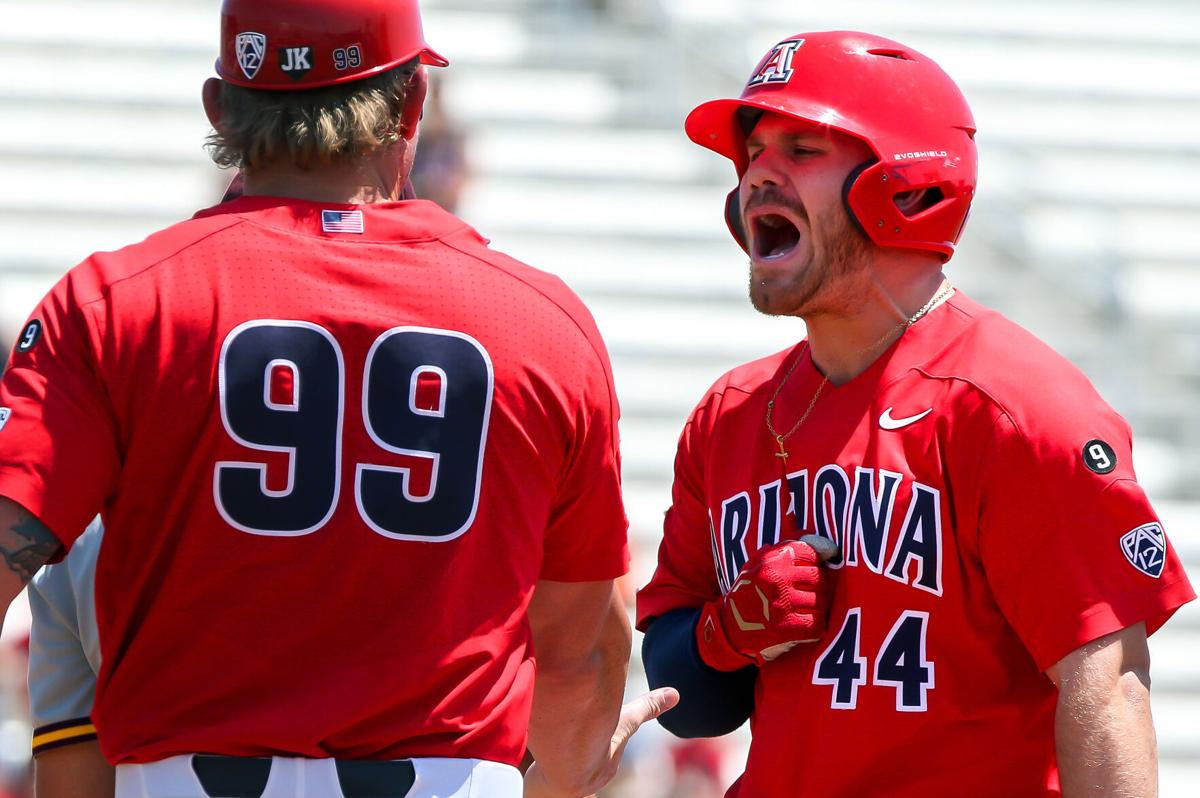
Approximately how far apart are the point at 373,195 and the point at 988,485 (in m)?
1.08

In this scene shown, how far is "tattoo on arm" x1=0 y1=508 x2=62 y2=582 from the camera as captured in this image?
7.60 ft

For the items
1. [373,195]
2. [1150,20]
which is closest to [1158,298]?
[1150,20]

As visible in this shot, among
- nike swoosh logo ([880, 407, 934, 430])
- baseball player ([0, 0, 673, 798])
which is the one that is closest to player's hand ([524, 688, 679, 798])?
baseball player ([0, 0, 673, 798])

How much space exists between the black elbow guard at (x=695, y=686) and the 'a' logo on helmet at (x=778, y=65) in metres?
1.01

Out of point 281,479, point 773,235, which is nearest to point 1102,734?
point 773,235

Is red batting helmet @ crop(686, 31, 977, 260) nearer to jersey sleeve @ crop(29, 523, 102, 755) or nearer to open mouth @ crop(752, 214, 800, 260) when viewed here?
open mouth @ crop(752, 214, 800, 260)

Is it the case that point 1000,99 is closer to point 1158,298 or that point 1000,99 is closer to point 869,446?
point 1158,298

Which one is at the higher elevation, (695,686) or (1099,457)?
(1099,457)

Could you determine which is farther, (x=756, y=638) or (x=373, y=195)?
(x=756, y=638)

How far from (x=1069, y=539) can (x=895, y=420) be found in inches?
14.6

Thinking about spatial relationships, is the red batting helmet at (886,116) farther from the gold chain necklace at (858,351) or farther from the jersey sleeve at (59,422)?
the jersey sleeve at (59,422)

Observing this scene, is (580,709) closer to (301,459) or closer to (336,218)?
(301,459)

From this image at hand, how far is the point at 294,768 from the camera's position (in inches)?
93.8

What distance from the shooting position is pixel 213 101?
2670mm
